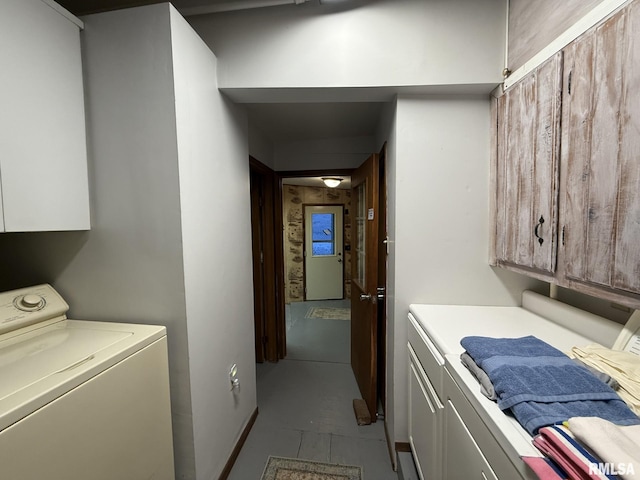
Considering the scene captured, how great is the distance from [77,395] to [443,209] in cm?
169

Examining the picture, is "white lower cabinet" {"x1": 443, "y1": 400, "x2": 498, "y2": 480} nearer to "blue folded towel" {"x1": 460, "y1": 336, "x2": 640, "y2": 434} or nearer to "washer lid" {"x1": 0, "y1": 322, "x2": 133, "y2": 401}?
"blue folded towel" {"x1": 460, "y1": 336, "x2": 640, "y2": 434}

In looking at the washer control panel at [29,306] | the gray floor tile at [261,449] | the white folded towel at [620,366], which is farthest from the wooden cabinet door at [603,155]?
the washer control panel at [29,306]

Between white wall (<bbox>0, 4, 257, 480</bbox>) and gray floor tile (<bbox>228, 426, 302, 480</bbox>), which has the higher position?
white wall (<bbox>0, 4, 257, 480</bbox>)

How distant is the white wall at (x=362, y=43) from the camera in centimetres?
127

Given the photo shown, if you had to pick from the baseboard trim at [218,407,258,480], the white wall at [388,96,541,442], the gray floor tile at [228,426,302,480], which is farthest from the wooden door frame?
the baseboard trim at [218,407,258,480]

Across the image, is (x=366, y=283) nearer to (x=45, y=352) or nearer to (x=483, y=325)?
(x=483, y=325)

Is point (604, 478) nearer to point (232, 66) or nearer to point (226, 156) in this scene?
point (226, 156)

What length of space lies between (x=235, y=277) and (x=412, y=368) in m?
1.15

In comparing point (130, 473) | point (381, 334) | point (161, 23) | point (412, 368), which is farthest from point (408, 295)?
point (161, 23)

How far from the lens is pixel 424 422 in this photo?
1.19m

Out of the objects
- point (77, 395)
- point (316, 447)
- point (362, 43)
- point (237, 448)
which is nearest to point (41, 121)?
point (77, 395)

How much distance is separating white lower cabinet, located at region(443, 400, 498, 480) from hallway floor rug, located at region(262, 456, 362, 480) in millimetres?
780

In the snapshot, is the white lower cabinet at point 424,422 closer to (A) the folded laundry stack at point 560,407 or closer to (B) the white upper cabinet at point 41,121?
(A) the folded laundry stack at point 560,407

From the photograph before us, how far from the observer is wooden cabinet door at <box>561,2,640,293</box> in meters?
0.72
